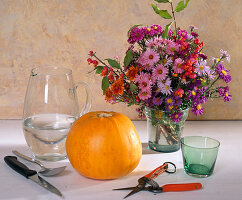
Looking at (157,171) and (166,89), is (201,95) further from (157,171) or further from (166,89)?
(157,171)

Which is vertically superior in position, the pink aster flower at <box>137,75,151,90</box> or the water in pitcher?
the pink aster flower at <box>137,75,151,90</box>

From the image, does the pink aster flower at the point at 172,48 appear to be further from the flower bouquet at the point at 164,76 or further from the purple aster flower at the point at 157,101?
the purple aster flower at the point at 157,101

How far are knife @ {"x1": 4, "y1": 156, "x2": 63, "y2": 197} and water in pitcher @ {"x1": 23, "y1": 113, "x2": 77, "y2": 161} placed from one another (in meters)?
0.06

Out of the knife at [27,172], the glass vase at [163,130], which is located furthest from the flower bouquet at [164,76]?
the knife at [27,172]

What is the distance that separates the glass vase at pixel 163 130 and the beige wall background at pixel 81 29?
1.18ft

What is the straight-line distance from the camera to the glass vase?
98cm

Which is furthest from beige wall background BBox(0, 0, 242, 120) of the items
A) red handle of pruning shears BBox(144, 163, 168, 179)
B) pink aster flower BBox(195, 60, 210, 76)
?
red handle of pruning shears BBox(144, 163, 168, 179)

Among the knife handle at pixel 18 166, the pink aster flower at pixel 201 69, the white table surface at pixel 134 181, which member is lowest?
the white table surface at pixel 134 181

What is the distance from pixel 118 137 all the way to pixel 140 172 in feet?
0.42

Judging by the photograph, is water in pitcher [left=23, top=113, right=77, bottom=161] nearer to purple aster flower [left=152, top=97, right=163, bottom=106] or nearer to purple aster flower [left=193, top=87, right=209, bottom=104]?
purple aster flower [left=152, top=97, right=163, bottom=106]

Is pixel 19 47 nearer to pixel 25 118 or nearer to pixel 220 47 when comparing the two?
pixel 25 118

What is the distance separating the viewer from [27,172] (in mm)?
838

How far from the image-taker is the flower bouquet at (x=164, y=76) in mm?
889

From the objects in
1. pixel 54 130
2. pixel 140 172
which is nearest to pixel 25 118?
pixel 54 130
